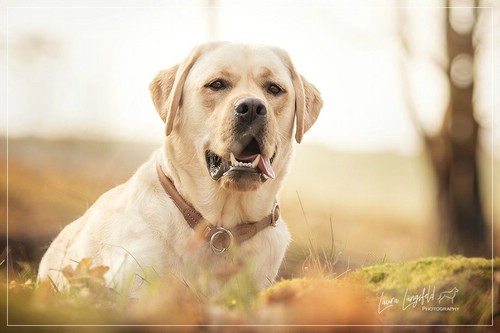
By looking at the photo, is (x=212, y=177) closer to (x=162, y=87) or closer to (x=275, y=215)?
(x=275, y=215)

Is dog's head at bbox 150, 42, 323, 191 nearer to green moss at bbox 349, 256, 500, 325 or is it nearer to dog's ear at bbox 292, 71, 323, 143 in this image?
dog's ear at bbox 292, 71, 323, 143

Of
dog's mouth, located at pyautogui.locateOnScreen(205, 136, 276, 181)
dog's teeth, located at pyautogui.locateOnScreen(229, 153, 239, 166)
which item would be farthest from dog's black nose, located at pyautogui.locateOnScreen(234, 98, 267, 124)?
dog's teeth, located at pyautogui.locateOnScreen(229, 153, 239, 166)

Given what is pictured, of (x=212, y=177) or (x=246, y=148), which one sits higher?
(x=246, y=148)

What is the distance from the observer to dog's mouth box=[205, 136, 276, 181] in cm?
346

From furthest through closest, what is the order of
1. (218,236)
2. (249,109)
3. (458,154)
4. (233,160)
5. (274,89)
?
(458,154) < (274,89) < (218,236) < (233,160) < (249,109)

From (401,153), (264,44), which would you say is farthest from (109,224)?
(401,153)

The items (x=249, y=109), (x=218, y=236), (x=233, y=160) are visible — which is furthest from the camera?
(x=218, y=236)

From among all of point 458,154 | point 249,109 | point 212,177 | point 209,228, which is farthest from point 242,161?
point 458,154

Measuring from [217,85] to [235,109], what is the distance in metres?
0.32

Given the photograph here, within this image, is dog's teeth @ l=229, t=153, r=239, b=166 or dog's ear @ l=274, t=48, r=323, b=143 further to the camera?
dog's ear @ l=274, t=48, r=323, b=143

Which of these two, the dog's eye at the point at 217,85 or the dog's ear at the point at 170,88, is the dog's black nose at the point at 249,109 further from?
the dog's ear at the point at 170,88

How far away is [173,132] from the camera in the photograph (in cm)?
371

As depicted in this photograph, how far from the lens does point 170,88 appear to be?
12.6 ft

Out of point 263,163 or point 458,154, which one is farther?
point 458,154
